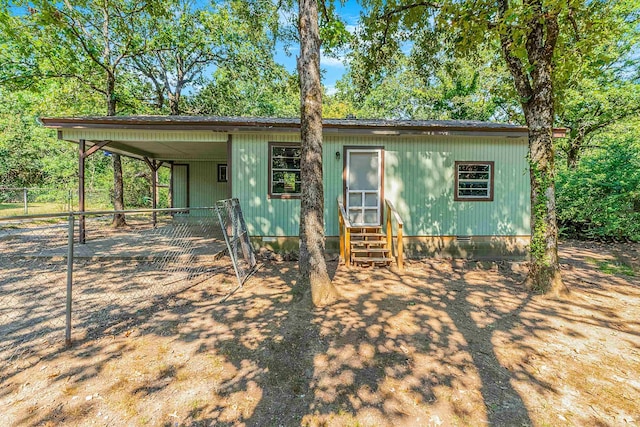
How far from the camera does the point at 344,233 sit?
6.45m

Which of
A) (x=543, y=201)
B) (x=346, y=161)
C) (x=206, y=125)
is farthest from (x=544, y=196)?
(x=206, y=125)

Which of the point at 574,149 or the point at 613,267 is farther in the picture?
the point at 574,149

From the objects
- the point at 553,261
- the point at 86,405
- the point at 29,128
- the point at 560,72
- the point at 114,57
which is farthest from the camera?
the point at 29,128

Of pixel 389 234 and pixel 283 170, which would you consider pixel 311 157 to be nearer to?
pixel 283 170

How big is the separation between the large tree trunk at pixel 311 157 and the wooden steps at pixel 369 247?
226 centimetres

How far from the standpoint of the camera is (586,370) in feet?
8.71

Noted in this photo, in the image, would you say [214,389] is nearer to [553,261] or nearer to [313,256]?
[313,256]

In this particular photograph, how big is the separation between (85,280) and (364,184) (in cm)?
572

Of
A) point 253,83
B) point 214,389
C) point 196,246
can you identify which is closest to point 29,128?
point 253,83

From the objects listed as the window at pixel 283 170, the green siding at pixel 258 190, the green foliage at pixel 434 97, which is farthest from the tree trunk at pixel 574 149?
the green siding at pixel 258 190

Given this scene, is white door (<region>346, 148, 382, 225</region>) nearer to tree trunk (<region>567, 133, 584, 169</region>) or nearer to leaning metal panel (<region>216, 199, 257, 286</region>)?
leaning metal panel (<region>216, 199, 257, 286</region>)

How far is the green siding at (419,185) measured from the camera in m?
6.84

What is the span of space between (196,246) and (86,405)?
5229mm

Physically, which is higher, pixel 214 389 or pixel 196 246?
pixel 196 246
